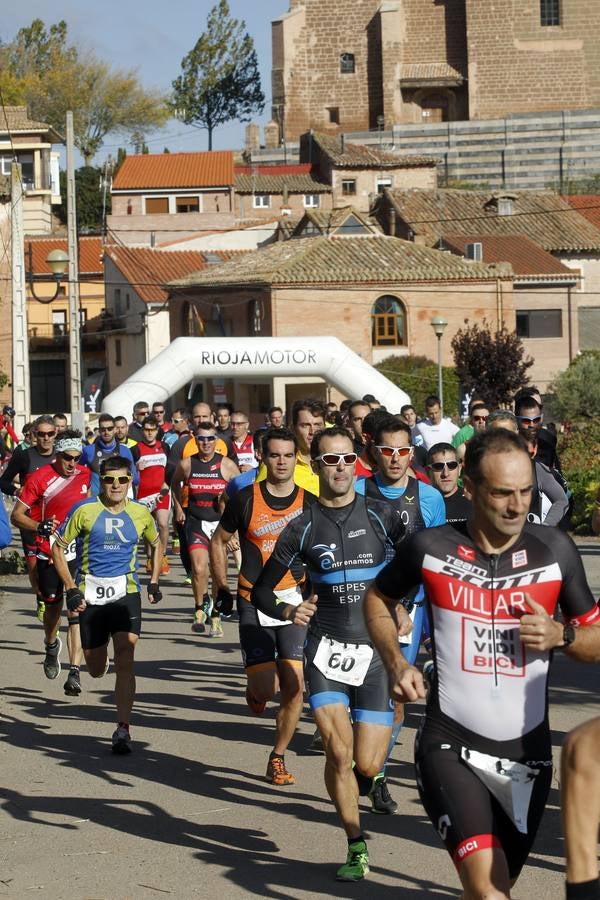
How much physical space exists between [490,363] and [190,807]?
41.8 meters

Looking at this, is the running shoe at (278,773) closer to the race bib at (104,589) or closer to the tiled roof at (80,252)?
the race bib at (104,589)

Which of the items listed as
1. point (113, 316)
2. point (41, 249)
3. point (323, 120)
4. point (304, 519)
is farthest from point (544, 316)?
point (304, 519)

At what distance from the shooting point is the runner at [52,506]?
1198 cm

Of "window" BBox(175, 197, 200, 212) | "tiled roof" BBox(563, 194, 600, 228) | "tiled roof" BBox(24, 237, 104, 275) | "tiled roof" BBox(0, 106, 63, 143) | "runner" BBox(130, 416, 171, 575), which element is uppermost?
"tiled roof" BBox(0, 106, 63, 143)

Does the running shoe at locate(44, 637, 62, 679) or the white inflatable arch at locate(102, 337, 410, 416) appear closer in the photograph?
the running shoe at locate(44, 637, 62, 679)

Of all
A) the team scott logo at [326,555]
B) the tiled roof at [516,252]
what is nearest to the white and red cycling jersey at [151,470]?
the team scott logo at [326,555]

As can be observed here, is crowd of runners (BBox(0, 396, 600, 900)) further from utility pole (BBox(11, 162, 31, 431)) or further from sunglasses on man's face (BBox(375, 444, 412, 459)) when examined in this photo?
utility pole (BBox(11, 162, 31, 431))

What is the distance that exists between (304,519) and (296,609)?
52 cm

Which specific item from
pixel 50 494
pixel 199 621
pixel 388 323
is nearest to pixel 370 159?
pixel 388 323

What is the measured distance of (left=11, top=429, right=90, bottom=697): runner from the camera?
11984 millimetres

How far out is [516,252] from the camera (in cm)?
5966

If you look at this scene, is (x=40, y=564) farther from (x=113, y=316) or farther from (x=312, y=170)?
(x=312, y=170)

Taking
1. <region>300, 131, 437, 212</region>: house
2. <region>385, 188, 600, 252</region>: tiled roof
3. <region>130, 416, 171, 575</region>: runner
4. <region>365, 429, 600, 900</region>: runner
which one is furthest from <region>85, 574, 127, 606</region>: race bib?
<region>300, 131, 437, 212</region>: house

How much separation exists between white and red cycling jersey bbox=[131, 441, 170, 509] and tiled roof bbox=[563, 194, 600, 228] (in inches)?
2122
